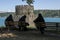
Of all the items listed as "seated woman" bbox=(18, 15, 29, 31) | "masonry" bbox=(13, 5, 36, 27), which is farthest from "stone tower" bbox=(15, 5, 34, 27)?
"seated woman" bbox=(18, 15, 29, 31)

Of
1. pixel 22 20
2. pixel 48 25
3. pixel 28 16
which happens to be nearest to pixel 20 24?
pixel 22 20

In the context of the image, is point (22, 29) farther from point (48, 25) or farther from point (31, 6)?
point (31, 6)

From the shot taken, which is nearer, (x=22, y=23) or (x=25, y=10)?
(x=22, y=23)

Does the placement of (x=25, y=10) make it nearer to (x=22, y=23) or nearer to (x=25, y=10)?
(x=25, y=10)

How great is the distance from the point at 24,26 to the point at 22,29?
47cm

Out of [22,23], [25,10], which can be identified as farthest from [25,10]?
[22,23]

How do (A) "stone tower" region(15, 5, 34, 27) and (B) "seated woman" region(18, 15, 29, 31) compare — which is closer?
(B) "seated woman" region(18, 15, 29, 31)

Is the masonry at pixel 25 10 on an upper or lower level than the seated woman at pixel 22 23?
upper

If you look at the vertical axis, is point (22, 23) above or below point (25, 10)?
below

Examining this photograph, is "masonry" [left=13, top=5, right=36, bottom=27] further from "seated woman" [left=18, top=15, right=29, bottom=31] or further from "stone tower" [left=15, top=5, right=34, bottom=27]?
"seated woman" [left=18, top=15, right=29, bottom=31]

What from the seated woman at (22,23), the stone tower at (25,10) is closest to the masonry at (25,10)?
the stone tower at (25,10)

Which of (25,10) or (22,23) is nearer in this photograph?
(22,23)

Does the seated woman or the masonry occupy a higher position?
the masonry

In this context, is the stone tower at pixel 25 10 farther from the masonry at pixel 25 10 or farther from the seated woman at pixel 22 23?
the seated woman at pixel 22 23
